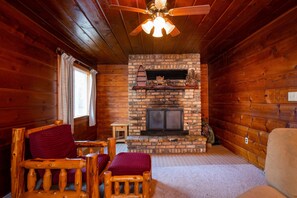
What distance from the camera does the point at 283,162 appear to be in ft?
4.54

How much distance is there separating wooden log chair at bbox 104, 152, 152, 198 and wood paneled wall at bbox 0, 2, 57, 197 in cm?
123

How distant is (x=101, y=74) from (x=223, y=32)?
3.59 meters

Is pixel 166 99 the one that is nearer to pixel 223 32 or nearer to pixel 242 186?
pixel 223 32

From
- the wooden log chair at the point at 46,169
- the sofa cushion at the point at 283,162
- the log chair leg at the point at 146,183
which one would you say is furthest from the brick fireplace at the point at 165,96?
the sofa cushion at the point at 283,162

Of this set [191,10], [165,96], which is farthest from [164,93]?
[191,10]

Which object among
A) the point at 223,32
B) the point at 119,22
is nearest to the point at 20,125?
the point at 119,22

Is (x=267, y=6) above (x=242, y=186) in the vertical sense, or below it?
above

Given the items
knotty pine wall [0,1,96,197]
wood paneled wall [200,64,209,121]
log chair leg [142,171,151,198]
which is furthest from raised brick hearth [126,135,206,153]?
log chair leg [142,171,151,198]

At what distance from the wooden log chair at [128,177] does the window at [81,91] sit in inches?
103

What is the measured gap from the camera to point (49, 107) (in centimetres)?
296

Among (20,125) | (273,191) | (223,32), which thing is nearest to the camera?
(273,191)

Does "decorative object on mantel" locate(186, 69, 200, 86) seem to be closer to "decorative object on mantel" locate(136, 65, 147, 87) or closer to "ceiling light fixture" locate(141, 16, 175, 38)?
"decorative object on mantel" locate(136, 65, 147, 87)

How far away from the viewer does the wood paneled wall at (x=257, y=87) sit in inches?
91.9

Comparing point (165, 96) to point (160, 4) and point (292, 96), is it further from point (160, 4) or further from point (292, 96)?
point (160, 4)
